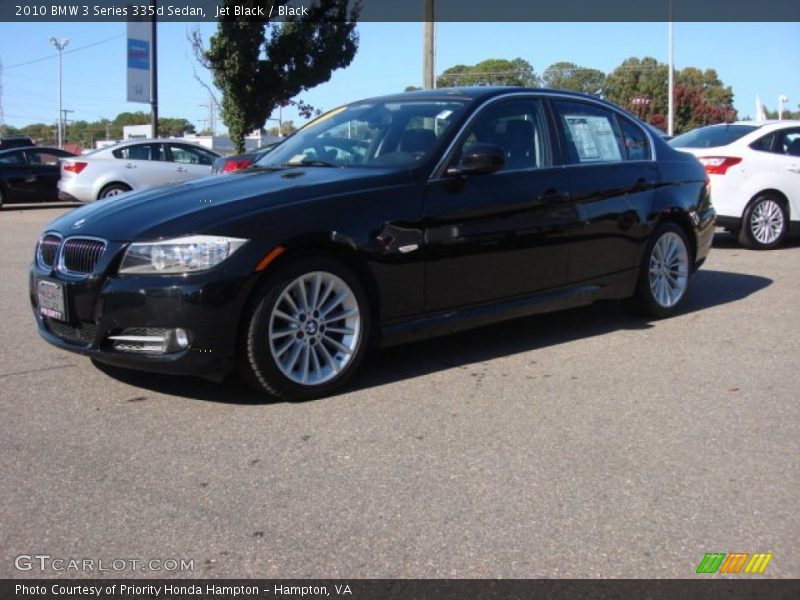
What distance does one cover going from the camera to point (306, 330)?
4.46 metres

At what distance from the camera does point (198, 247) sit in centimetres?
412

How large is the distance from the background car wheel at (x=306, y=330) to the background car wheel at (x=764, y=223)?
752 centimetres

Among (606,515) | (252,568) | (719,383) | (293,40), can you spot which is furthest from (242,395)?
(293,40)

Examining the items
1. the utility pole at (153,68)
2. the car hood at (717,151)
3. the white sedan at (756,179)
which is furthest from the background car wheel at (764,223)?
the utility pole at (153,68)

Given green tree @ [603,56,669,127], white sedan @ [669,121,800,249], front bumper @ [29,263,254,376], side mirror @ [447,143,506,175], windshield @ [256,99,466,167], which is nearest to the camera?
front bumper @ [29,263,254,376]

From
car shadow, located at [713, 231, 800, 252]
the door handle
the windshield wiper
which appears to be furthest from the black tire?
the door handle

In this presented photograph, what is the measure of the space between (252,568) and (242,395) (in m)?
1.89

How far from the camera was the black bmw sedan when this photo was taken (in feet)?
13.7

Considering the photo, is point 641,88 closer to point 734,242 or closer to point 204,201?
point 734,242

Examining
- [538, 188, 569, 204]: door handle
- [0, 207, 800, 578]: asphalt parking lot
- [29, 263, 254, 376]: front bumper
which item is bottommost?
[0, 207, 800, 578]: asphalt parking lot

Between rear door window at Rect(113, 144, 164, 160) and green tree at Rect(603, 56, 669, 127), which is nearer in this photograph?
rear door window at Rect(113, 144, 164, 160)

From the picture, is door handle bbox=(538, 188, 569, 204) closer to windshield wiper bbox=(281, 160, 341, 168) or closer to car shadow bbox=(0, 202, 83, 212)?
windshield wiper bbox=(281, 160, 341, 168)

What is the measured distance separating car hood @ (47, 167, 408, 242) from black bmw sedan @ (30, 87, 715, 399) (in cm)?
1

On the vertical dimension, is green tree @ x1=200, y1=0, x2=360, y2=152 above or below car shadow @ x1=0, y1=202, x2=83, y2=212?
above
